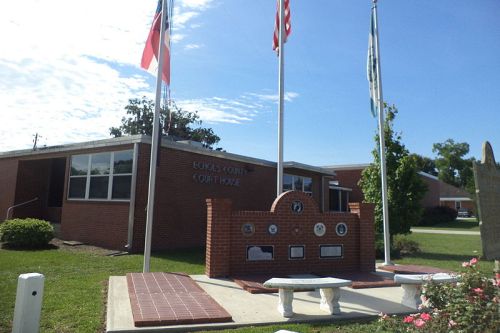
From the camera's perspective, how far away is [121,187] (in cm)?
1494

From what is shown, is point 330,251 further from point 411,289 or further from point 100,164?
point 100,164

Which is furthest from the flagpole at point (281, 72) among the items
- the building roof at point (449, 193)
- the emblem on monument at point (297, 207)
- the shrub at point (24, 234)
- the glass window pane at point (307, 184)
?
the building roof at point (449, 193)

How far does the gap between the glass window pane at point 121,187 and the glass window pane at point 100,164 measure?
720mm

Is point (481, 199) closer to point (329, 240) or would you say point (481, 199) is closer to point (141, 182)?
point (329, 240)

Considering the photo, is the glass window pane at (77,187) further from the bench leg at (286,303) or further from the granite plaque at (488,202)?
the granite plaque at (488,202)

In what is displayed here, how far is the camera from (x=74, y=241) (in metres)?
15.8

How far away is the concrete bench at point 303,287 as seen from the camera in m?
6.20

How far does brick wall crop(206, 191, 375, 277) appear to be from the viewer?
936cm

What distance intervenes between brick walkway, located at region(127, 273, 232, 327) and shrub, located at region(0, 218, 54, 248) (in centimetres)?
684

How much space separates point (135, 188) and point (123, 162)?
1.35 m

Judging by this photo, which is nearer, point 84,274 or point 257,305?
point 257,305

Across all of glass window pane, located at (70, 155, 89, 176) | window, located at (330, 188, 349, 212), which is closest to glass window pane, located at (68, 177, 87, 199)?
glass window pane, located at (70, 155, 89, 176)

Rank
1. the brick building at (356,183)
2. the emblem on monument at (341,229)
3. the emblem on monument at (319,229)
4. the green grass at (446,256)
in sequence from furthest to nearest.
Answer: the brick building at (356,183) → the green grass at (446,256) → the emblem on monument at (341,229) → the emblem on monument at (319,229)

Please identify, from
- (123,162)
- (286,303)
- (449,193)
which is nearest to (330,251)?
(286,303)
